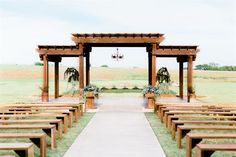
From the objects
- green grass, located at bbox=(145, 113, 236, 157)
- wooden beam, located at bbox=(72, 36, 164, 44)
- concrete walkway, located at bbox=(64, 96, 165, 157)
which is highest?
wooden beam, located at bbox=(72, 36, 164, 44)

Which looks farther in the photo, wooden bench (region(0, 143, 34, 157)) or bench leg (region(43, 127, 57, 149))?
bench leg (region(43, 127, 57, 149))

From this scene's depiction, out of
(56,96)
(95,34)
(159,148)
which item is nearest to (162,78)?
(56,96)

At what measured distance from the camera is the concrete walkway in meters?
7.45

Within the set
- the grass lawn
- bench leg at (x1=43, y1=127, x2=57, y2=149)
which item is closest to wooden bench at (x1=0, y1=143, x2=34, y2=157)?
the grass lawn

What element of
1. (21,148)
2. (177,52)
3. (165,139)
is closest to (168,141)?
(165,139)

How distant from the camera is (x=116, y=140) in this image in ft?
28.8

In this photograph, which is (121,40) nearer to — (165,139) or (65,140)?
(165,139)

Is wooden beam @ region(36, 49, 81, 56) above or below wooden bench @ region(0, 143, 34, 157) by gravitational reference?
above

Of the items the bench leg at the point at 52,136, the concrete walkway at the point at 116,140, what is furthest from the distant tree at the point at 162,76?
the bench leg at the point at 52,136

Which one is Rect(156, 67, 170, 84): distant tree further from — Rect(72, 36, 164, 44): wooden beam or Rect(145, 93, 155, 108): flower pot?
Rect(145, 93, 155, 108): flower pot

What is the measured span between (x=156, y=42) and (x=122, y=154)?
11432 mm

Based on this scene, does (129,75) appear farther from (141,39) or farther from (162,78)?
(141,39)

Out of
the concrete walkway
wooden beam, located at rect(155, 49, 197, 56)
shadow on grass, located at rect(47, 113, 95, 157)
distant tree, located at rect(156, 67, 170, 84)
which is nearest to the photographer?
the concrete walkway

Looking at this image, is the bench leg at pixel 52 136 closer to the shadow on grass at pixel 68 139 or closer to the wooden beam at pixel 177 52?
the shadow on grass at pixel 68 139
